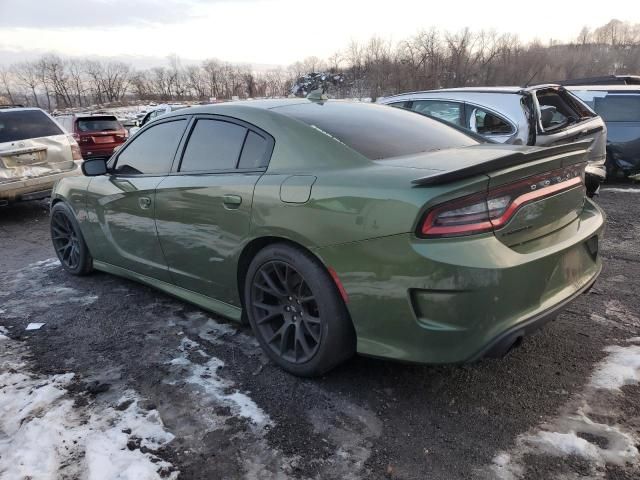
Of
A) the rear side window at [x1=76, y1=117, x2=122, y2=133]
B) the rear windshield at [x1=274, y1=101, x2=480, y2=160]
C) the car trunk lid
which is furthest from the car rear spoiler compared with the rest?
the rear side window at [x1=76, y1=117, x2=122, y2=133]

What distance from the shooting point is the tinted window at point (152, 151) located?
Answer: 3.59m

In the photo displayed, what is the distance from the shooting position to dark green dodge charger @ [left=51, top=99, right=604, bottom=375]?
7.02 ft

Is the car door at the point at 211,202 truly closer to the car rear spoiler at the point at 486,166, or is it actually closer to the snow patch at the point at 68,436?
the snow patch at the point at 68,436

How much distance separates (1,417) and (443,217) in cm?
239

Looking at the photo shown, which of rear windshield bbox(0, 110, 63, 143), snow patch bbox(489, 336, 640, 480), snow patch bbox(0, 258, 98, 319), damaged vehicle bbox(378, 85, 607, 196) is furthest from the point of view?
rear windshield bbox(0, 110, 63, 143)

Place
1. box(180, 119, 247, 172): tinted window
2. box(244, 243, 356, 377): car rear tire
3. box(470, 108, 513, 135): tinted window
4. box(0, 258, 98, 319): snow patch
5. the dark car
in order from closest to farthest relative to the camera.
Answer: box(244, 243, 356, 377): car rear tire
box(180, 119, 247, 172): tinted window
box(0, 258, 98, 319): snow patch
box(470, 108, 513, 135): tinted window
the dark car

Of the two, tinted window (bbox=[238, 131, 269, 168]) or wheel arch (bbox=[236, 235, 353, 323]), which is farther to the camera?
tinted window (bbox=[238, 131, 269, 168])

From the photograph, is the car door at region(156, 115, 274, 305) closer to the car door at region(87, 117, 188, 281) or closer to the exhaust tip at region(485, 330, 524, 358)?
the car door at region(87, 117, 188, 281)

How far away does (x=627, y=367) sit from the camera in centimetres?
278

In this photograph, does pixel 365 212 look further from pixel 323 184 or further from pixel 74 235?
pixel 74 235

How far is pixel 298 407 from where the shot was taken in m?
2.56

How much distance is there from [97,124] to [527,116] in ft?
39.7

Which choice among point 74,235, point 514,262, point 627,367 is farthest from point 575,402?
point 74,235

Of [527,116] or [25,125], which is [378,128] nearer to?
[527,116]
